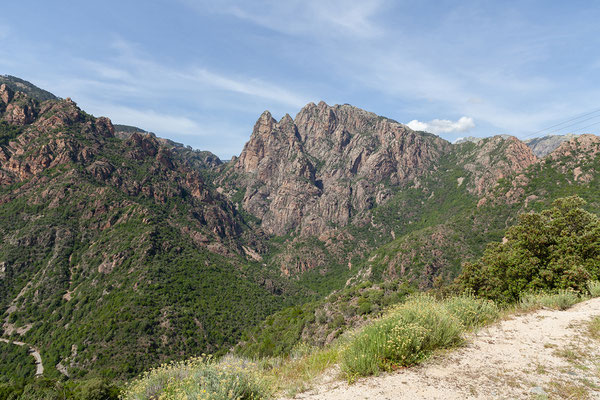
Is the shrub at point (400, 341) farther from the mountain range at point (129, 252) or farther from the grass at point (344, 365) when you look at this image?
the mountain range at point (129, 252)

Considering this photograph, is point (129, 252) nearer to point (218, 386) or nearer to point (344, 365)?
point (218, 386)

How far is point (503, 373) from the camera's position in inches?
275

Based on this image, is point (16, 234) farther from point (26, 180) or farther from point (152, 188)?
point (152, 188)

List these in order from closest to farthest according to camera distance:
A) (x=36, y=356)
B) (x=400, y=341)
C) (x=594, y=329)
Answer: (x=400, y=341)
(x=594, y=329)
(x=36, y=356)

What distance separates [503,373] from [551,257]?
18.8 m

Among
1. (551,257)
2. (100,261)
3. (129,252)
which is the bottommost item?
(100,261)

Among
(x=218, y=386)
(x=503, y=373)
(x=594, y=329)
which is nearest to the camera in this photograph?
(x=218, y=386)

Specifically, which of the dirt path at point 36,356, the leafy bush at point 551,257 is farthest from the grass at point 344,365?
the dirt path at point 36,356

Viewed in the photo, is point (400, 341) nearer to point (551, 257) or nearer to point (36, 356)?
point (551, 257)

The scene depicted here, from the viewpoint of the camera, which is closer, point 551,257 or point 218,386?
point 218,386

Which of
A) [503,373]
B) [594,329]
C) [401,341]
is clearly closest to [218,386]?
[401,341]

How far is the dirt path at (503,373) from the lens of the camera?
20.2 feet

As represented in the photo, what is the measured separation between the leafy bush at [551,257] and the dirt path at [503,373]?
9426mm

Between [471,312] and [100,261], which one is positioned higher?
[471,312]
